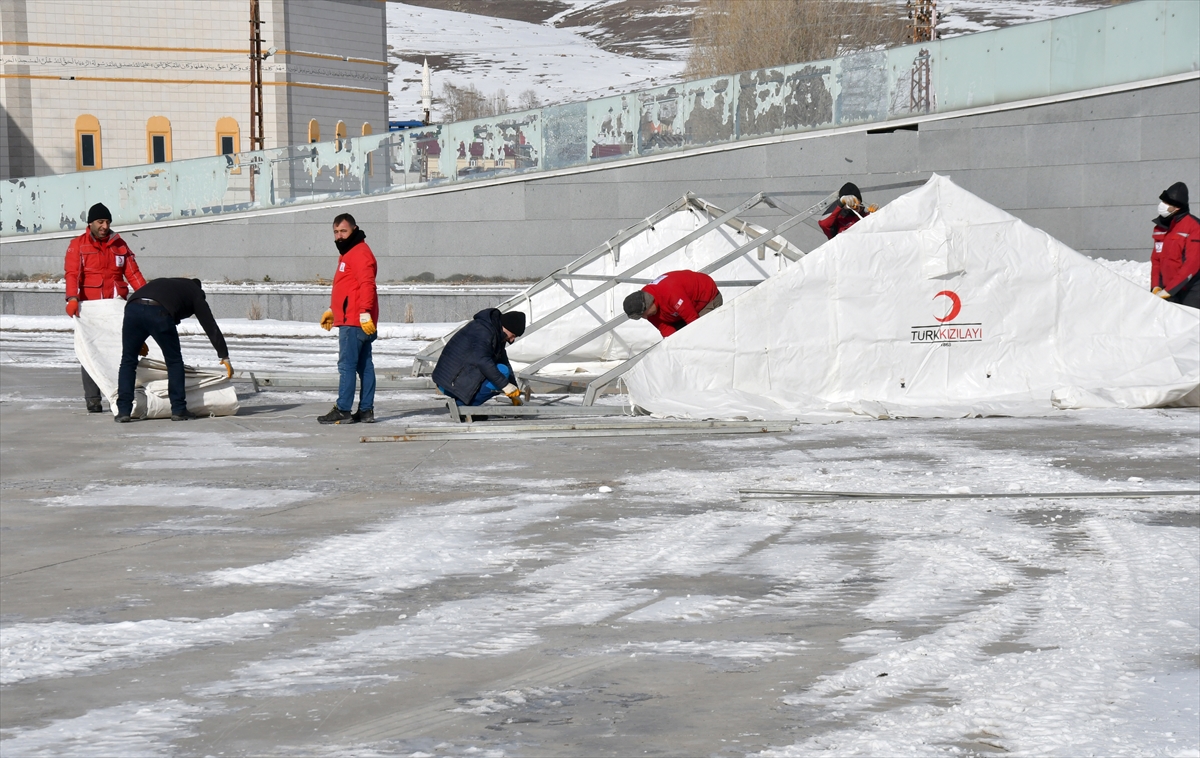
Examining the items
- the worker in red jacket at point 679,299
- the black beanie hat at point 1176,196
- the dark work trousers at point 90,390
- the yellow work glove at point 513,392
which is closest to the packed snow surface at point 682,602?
the yellow work glove at point 513,392

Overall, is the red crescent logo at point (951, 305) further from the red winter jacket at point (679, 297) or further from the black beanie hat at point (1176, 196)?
the black beanie hat at point (1176, 196)

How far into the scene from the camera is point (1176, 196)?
42.1 ft

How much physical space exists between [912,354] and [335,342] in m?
11.4

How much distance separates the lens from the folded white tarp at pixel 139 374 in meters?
12.1

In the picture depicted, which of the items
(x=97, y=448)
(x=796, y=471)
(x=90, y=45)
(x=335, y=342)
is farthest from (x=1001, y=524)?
(x=90, y=45)

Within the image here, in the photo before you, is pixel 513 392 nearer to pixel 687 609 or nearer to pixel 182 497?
pixel 182 497

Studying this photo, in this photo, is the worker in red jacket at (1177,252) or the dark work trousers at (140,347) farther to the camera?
the worker in red jacket at (1177,252)

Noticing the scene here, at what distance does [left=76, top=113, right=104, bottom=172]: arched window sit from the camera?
50406 mm

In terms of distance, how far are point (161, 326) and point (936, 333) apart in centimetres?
661

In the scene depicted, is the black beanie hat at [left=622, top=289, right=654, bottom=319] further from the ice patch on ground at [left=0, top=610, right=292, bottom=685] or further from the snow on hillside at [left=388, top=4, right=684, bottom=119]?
the snow on hillside at [left=388, top=4, right=684, bottom=119]

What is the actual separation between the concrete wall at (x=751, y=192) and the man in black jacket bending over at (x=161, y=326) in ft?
29.0

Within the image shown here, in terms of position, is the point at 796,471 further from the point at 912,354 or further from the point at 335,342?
the point at 335,342

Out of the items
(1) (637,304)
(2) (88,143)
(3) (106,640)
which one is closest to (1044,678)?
(3) (106,640)

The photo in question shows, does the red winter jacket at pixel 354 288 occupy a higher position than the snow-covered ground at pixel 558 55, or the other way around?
the snow-covered ground at pixel 558 55
